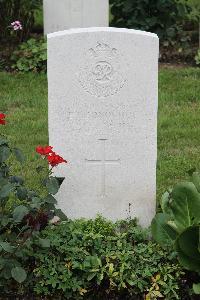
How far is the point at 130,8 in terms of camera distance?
9547 millimetres

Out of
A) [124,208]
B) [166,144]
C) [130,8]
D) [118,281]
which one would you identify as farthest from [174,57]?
[118,281]

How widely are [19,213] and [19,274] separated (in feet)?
1.06

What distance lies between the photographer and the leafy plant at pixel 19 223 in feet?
13.8

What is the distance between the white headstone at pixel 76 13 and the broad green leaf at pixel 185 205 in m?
5.02

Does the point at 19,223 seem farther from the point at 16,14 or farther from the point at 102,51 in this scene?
the point at 16,14

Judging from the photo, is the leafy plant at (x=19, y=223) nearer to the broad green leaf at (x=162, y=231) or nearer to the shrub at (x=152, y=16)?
the broad green leaf at (x=162, y=231)

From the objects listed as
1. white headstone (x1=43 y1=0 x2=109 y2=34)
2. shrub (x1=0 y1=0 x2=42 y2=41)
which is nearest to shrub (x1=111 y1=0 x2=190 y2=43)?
white headstone (x1=43 y1=0 x2=109 y2=34)

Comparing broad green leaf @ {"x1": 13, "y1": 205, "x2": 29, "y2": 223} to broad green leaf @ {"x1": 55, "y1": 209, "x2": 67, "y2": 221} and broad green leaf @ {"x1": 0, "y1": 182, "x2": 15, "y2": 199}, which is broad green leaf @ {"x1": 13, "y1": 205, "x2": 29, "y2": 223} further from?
broad green leaf @ {"x1": 55, "y1": 209, "x2": 67, "y2": 221}

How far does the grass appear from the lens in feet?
20.6

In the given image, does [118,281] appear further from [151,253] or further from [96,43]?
[96,43]

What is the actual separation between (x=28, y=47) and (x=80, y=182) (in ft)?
15.4

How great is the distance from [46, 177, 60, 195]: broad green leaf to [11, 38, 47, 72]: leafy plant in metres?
4.68

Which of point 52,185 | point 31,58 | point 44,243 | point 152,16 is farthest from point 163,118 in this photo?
point 44,243

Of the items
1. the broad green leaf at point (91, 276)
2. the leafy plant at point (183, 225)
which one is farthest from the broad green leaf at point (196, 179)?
the broad green leaf at point (91, 276)
